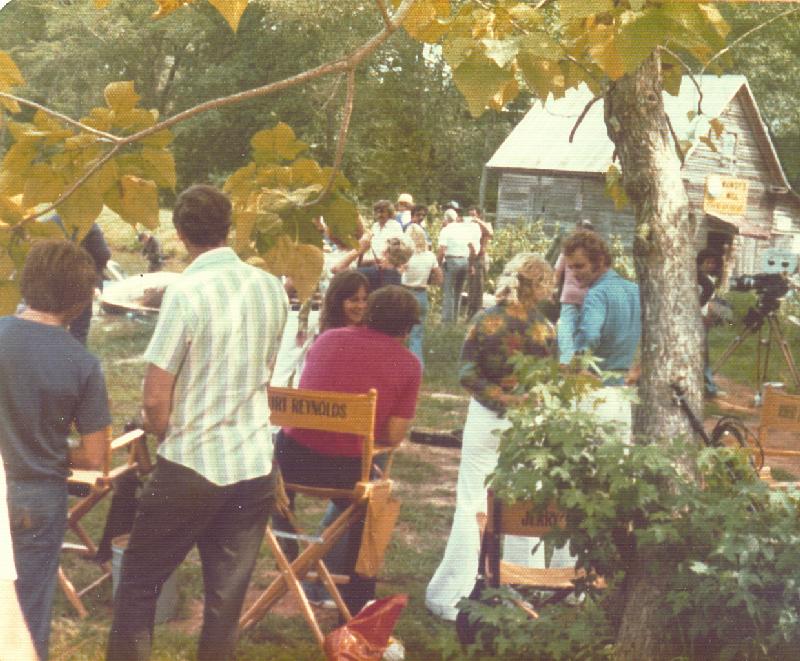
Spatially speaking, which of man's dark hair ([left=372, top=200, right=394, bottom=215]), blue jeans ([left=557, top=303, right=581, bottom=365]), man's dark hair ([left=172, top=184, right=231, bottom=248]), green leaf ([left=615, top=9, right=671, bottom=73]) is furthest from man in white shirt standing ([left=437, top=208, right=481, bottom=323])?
green leaf ([left=615, top=9, right=671, bottom=73])

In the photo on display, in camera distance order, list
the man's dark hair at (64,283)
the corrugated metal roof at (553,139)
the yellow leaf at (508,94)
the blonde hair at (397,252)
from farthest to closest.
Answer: the blonde hair at (397,252), the corrugated metal roof at (553,139), the man's dark hair at (64,283), the yellow leaf at (508,94)

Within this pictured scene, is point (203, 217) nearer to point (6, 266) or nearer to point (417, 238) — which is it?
point (6, 266)

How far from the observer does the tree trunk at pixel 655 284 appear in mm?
3947

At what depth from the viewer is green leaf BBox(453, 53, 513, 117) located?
1685 mm

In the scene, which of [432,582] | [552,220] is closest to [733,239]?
[552,220]

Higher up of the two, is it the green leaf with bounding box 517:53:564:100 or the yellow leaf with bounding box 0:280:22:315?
the green leaf with bounding box 517:53:564:100

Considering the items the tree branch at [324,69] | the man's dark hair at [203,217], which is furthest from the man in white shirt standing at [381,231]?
the tree branch at [324,69]

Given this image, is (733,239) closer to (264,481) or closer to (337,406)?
(337,406)

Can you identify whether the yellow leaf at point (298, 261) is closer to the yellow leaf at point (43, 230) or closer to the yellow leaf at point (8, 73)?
the yellow leaf at point (43, 230)

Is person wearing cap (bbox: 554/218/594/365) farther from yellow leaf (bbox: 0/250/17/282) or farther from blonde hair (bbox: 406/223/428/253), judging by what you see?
yellow leaf (bbox: 0/250/17/282)

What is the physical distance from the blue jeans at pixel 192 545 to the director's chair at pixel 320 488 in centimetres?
90

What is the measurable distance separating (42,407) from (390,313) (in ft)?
5.42

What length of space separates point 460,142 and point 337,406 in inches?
178

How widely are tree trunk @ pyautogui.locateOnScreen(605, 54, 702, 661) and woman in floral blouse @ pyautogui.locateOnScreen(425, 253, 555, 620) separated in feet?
2.88
